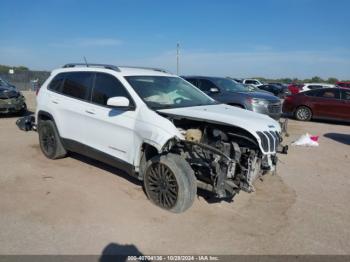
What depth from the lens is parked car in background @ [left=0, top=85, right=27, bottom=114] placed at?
42.6 feet

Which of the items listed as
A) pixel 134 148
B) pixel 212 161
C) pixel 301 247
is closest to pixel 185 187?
pixel 212 161

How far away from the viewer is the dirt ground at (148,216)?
12.9 feet

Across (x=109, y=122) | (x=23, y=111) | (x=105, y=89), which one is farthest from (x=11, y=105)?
(x=109, y=122)

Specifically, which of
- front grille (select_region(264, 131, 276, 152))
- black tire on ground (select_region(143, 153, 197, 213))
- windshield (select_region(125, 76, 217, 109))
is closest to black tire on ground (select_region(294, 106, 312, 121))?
windshield (select_region(125, 76, 217, 109))

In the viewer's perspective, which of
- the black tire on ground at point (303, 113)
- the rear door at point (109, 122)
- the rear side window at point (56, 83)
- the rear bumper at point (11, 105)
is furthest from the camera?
the black tire on ground at point (303, 113)

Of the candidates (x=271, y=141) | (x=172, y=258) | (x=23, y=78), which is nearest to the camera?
(x=172, y=258)

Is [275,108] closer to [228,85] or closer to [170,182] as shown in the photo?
[228,85]

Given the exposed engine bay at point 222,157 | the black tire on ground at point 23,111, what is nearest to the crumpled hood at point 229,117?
the exposed engine bay at point 222,157

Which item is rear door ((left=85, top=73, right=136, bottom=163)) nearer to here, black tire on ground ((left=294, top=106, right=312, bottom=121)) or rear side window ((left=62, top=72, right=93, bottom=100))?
rear side window ((left=62, top=72, right=93, bottom=100))

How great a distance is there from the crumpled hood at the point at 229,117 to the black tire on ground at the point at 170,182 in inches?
24.9

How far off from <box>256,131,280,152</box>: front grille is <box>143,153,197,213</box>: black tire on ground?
3.25ft

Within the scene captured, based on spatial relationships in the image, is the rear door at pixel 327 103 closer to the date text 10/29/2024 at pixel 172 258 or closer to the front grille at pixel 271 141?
the front grille at pixel 271 141

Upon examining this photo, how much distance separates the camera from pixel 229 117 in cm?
471

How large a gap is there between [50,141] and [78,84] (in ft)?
4.80
